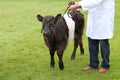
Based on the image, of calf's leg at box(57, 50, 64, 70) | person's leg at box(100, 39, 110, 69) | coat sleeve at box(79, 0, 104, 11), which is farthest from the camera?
calf's leg at box(57, 50, 64, 70)

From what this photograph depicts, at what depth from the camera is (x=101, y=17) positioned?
23.7 ft

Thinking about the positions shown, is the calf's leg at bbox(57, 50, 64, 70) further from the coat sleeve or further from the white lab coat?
the coat sleeve

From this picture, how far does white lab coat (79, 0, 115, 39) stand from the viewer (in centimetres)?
712

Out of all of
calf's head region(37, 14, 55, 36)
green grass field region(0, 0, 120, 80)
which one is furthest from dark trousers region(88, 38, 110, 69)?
calf's head region(37, 14, 55, 36)

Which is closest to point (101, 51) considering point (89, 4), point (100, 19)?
point (100, 19)

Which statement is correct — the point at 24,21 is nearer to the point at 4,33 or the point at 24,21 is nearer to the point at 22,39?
the point at 4,33

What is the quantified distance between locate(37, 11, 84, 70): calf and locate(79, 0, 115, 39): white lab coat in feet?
1.93

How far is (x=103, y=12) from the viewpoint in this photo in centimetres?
718

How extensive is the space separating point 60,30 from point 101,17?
92cm

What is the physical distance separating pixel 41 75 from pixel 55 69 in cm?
52

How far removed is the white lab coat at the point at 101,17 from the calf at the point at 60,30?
588 mm

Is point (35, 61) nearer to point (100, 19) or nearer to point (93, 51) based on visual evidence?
point (93, 51)

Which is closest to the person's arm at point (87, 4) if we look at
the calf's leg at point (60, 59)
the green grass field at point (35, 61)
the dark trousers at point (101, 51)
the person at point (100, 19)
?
the person at point (100, 19)

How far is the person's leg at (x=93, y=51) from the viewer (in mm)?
7644
